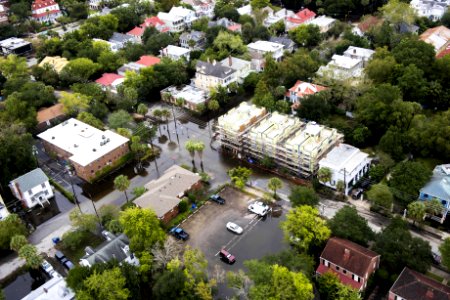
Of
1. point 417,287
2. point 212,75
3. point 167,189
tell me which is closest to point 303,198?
point 417,287

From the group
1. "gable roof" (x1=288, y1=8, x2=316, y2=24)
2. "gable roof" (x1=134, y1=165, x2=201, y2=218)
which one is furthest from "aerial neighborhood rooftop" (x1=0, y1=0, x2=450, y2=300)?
"gable roof" (x1=288, y1=8, x2=316, y2=24)

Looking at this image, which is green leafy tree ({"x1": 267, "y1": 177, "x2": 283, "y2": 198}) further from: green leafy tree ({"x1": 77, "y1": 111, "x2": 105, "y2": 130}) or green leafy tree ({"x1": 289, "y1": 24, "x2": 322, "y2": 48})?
green leafy tree ({"x1": 289, "y1": 24, "x2": 322, "y2": 48})

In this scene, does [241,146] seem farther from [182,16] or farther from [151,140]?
[182,16]

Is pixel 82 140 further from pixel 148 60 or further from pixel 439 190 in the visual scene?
pixel 439 190

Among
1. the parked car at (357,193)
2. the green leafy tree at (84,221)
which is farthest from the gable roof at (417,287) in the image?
the green leafy tree at (84,221)

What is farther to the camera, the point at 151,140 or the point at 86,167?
the point at 151,140

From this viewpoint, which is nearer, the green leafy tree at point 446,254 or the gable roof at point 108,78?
the green leafy tree at point 446,254

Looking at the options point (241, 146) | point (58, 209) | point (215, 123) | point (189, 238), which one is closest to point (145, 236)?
point (189, 238)

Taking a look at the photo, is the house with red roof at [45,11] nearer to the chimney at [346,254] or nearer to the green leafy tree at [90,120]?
the green leafy tree at [90,120]
